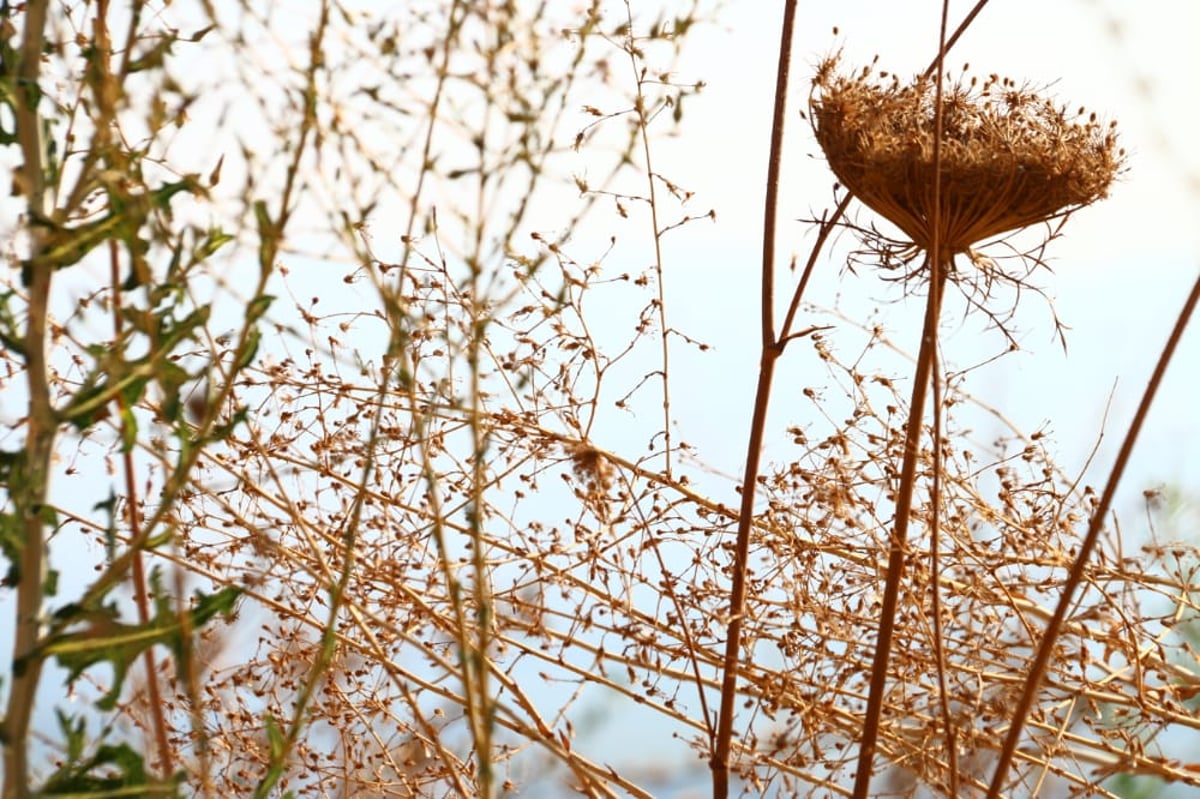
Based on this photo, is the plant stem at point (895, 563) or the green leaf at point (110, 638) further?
the plant stem at point (895, 563)

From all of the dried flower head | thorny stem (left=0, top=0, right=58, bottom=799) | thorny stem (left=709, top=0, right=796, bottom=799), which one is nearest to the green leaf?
thorny stem (left=0, top=0, right=58, bottom=799)

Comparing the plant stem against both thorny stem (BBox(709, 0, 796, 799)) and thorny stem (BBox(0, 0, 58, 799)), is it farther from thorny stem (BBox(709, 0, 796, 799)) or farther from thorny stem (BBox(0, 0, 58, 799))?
thorny stem (BBox(0, 0, 58, 799))

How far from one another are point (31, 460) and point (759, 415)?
2.07ft

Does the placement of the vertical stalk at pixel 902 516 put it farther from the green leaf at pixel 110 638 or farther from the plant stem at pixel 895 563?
the green leaf at pixel 110 638

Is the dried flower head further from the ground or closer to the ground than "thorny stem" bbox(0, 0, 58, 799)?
further from the ground

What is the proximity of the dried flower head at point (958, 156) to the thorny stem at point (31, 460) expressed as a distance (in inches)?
26.7

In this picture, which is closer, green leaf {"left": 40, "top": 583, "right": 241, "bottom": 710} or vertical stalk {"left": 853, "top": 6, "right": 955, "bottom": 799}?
green leaf {"left": 40, "top": 583, "right": 241, "bottom": 710}

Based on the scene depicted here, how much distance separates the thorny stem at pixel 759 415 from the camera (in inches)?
42.9

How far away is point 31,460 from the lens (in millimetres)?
602

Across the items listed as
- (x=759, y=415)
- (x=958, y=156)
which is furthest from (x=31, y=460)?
(x=958, y=156)

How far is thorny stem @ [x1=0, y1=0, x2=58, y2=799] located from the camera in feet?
1.97

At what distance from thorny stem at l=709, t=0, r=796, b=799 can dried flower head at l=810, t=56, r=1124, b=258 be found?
0.08 meters

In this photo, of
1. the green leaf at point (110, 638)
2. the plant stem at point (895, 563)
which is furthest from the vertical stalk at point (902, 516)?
the green leaf at point (110, 638)

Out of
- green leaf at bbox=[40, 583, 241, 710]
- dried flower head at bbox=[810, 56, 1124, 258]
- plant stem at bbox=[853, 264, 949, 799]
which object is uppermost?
dried flower head at bbox=[810, 56, 1124, 258]
